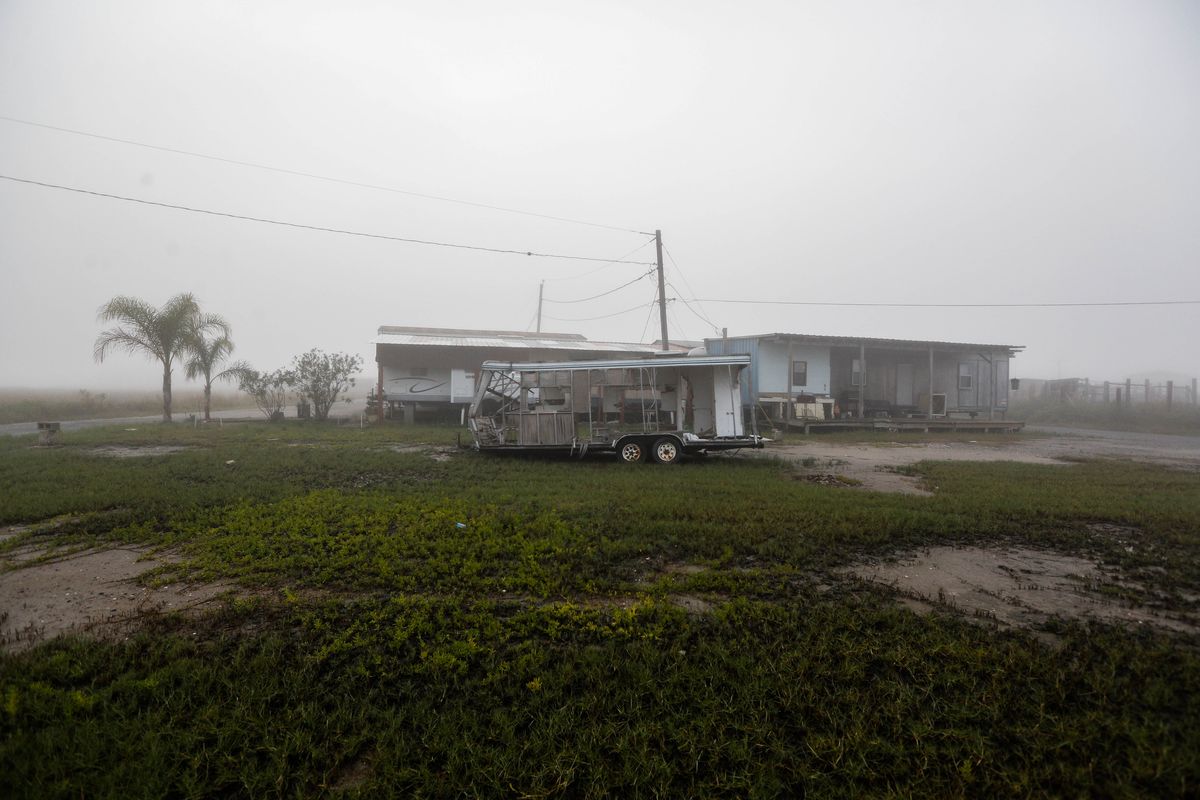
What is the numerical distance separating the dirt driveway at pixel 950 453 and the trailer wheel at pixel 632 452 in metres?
3.54

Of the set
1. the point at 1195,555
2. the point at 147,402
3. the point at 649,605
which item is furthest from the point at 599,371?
the point at 147,402

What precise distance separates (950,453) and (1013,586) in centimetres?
1173

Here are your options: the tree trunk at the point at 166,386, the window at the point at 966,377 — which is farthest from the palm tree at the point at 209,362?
the window at the point at 966,377

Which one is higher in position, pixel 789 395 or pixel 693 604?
pixel 789 395

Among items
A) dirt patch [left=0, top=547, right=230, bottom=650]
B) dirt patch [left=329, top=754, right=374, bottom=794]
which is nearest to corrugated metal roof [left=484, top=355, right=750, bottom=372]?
dirt patch [left=0, top=547, right=230, bottom=650]

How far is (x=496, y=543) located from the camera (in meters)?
5.55

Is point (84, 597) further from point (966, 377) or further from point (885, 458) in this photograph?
point (966, 377)

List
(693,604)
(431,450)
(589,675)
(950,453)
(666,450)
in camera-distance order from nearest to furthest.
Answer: (589,675) → (693,604) → (666,450) → (431,450) → (950,453)

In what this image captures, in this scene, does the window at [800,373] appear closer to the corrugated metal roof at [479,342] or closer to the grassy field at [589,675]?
the corrugated metal roof at [479,342]

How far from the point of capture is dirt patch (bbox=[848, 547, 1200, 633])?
155 inches

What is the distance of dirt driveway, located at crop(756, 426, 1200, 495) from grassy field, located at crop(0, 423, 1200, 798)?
4534 millimetres

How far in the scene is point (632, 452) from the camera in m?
11.8

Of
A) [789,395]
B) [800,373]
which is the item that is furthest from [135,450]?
[800,373]

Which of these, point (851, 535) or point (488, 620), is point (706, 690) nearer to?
point (488, 620)
